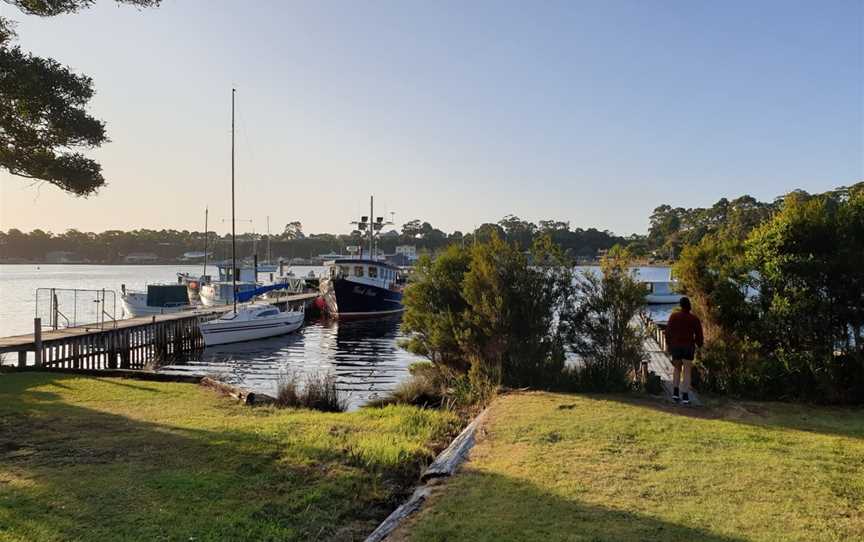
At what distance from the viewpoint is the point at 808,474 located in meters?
5.84

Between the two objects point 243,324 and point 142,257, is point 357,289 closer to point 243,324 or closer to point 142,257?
point 243,324

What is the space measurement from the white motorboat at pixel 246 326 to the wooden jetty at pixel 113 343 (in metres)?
1.18

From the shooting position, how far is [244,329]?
30.8 meters

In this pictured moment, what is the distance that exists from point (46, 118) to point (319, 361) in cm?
1581

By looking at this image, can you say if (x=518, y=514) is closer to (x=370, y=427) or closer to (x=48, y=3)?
(x=370, y=427)

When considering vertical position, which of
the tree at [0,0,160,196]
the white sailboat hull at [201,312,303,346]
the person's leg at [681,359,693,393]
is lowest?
the white sailboat hull at [201,312,303,346]

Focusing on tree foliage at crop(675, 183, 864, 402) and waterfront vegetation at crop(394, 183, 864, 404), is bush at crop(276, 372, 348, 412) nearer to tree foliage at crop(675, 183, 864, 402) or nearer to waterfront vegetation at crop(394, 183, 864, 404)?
waterfront vegetation at crop(394, 183, 864, 404)

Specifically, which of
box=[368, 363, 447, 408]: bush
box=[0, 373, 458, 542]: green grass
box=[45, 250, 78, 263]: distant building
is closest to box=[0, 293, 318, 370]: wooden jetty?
box=[0, 373, 458, 542]: green grass

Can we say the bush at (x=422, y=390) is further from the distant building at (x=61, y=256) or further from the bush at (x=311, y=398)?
the distant building at (x=61, y=256)

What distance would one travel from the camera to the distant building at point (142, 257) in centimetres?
18210

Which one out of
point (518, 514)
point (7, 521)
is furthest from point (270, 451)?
point (518, 514)

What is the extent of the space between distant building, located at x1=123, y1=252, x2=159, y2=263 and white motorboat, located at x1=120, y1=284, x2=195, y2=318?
148 m

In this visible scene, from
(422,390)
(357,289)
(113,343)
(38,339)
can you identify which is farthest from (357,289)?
(422,390)

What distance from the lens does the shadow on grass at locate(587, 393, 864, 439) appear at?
7938 mm
